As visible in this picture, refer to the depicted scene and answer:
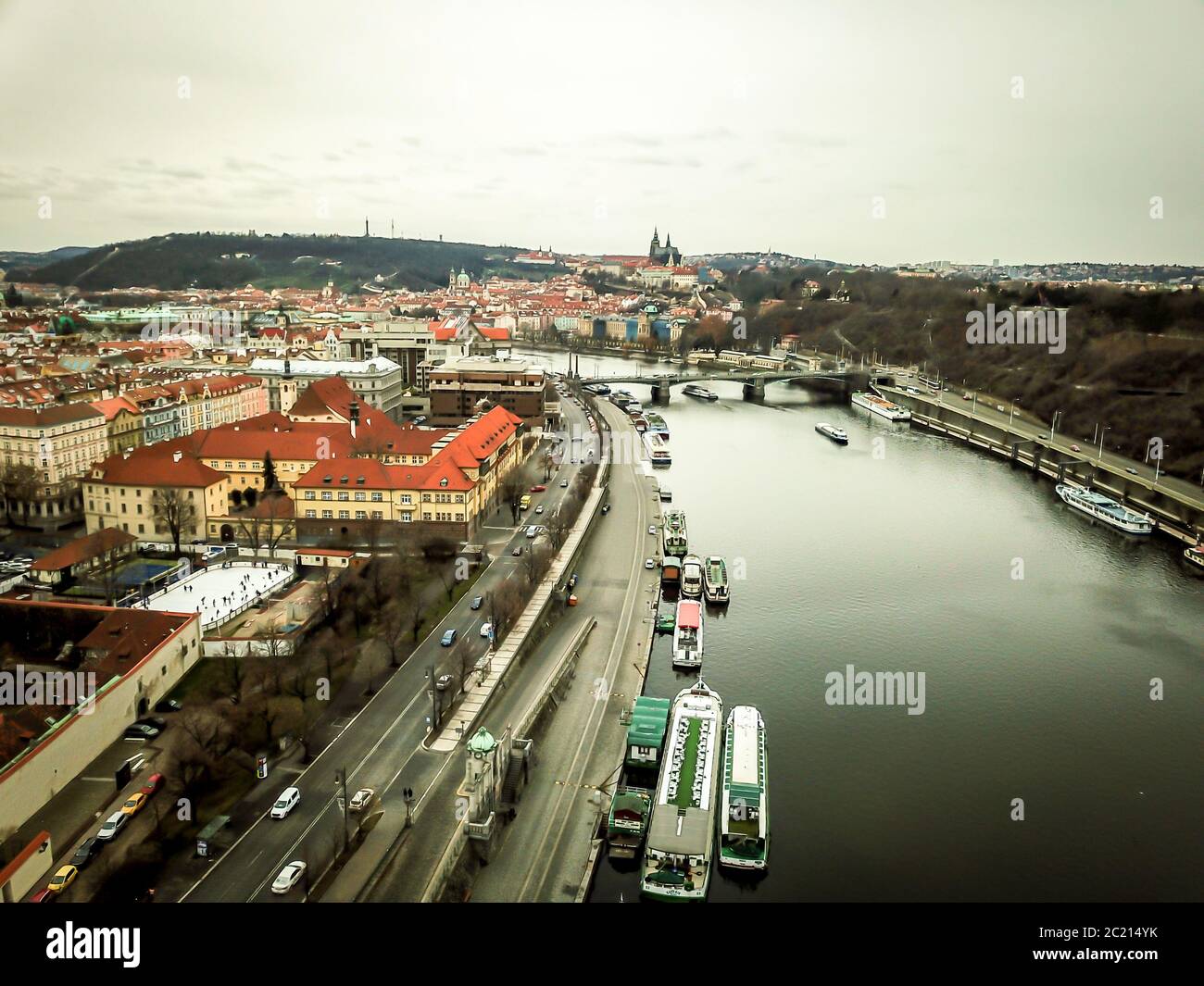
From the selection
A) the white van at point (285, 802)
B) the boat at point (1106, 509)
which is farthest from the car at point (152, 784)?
the boat at point (1106, 509)

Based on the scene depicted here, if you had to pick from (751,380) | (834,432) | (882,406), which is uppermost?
(751,380)

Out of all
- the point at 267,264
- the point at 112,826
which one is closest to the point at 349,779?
the point at 112,826

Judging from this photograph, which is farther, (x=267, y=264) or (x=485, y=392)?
(x=267, y=264)

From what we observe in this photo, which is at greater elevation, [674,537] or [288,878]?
[674,537]

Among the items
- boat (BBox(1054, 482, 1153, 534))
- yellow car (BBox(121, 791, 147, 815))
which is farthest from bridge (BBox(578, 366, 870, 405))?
yellow car (BBox(121, 791, 147, 815))

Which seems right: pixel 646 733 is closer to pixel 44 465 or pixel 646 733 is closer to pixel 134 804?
pixel 134 804

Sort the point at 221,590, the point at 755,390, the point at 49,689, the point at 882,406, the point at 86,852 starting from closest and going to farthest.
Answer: the point at 86,852
the point at 49,689
the point at 221,590
the point at 882,406
the point at 755,390
